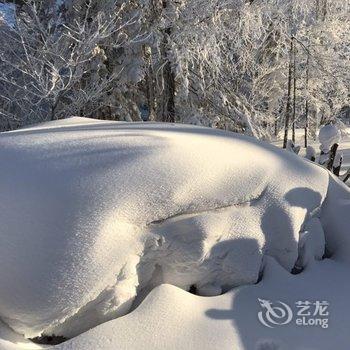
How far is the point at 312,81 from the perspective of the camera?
19062 millimetres

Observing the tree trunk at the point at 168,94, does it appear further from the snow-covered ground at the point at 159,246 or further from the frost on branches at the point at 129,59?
the snow-covered ground at the point at 159,246

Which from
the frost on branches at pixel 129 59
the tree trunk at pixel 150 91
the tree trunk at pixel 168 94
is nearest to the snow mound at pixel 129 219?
the frost on branches at pixel 129 59

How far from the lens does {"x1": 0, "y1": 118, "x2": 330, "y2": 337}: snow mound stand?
227cm

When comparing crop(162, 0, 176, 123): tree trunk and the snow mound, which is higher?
the snow mound

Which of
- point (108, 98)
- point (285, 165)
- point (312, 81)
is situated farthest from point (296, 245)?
point (312, 81)

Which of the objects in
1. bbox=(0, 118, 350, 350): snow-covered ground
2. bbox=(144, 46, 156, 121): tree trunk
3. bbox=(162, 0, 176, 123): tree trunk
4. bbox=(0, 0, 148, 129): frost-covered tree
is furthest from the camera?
bbox=(162, 0, 176, 123): tree trunk

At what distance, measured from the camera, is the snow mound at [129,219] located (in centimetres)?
227

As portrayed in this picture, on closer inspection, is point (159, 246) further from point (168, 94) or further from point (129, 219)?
point (168, 94)

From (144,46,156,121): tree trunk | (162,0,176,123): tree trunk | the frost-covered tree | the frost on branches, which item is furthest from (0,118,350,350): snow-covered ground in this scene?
(162,0,176,123): tree trunk

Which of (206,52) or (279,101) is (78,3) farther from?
(279,101)

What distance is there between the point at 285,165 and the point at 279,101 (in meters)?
17.9

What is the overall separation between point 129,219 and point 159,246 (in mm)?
258

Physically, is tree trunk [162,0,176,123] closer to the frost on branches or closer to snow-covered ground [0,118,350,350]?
the frost on branches

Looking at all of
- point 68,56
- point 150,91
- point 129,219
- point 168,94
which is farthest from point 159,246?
point 168,94
